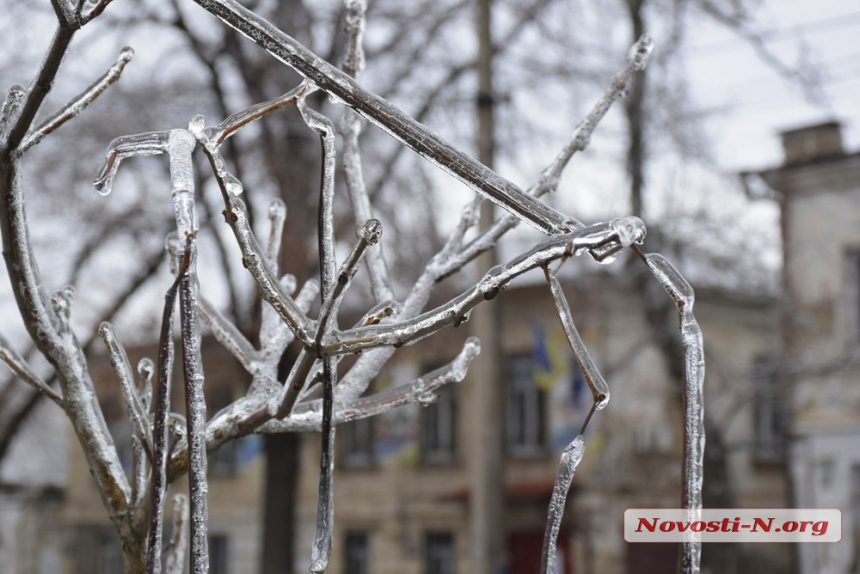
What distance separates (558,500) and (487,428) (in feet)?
21.5

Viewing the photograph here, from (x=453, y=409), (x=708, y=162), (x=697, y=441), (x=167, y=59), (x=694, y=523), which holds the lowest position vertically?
(x=694, y=523)

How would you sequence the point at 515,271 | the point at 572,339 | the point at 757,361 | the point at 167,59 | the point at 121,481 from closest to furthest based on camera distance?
1. the point at 515,271
2. the point at 572,339
3. the point at 121,481
4. the point at 167,59
5. the point at 757,361

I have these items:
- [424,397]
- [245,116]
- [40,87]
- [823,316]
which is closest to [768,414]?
[823,316]

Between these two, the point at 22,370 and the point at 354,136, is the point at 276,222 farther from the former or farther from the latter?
the point at 22,370

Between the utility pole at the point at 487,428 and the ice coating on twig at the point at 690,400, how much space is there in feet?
20.3

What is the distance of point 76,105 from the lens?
1823 mm

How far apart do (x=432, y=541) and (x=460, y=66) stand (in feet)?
27.4

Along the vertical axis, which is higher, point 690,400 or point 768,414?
point 768,414

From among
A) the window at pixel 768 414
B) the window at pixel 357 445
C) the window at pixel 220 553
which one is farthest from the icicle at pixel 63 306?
the window at pixel 220 553

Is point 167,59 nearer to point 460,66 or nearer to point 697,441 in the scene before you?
point 460,66

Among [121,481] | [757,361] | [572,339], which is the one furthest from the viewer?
[757,361]

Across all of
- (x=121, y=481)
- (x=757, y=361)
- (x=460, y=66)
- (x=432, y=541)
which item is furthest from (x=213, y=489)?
(x=121, y=481)

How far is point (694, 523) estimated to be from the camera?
1451 mm

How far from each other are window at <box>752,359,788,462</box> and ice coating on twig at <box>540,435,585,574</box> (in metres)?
11.4
